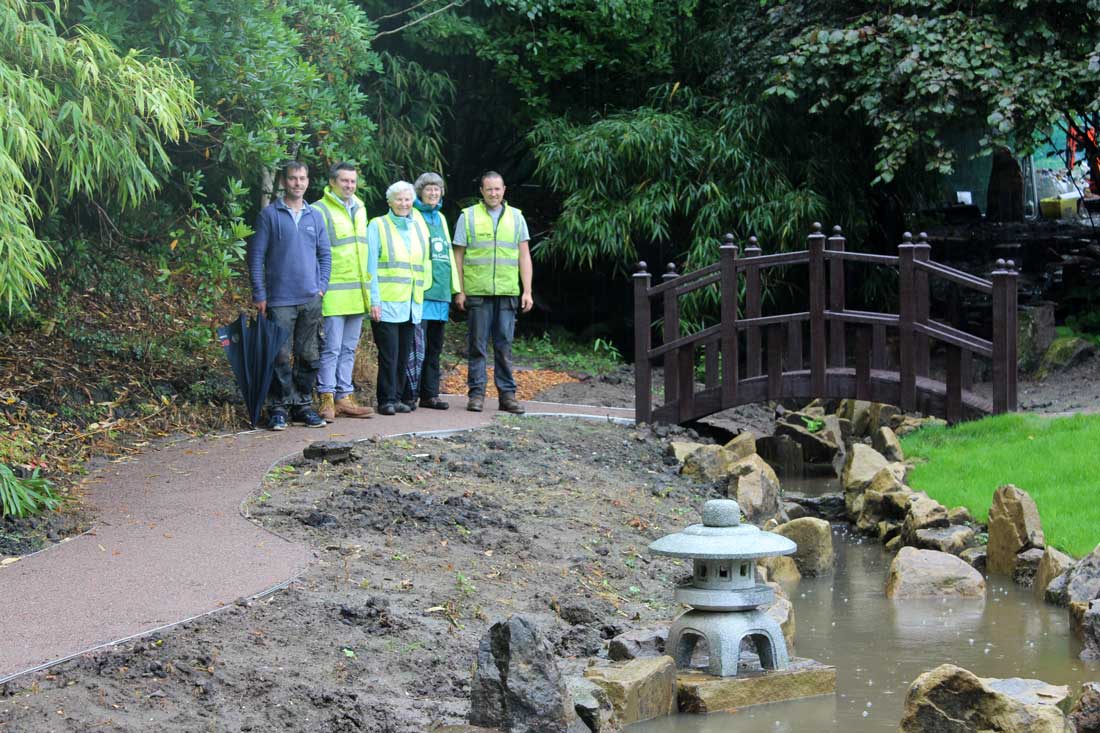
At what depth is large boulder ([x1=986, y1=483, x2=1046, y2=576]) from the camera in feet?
25.7

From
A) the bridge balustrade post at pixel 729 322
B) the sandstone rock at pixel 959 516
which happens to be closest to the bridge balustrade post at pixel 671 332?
the bridge balustrade post at pixel 729 322

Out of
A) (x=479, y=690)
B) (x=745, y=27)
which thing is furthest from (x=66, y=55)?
(x=745, y=27)

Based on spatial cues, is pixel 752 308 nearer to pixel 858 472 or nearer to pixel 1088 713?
pixel 858 472

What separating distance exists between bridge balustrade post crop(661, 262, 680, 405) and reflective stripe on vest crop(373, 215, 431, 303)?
8.12 ft

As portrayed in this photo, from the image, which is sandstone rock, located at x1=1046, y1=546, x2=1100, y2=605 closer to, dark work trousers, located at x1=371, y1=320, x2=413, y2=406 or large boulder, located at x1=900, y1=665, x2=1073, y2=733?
large boulder, located at x1=900, y1=665, x2=1073, y2=733

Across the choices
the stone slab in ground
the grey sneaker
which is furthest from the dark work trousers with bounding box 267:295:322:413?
the stone slab in ground

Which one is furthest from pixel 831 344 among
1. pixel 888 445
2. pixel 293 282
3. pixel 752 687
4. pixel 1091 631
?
pixel 752 687

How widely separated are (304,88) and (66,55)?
366cm

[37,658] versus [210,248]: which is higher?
[210,248]

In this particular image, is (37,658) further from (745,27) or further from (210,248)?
(745,27)

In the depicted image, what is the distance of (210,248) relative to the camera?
1020 cm

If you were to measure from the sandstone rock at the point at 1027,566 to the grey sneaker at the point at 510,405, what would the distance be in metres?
4.58

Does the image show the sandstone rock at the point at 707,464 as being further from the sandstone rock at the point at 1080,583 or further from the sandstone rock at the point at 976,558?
the sandstone rock at the point at 1080,583

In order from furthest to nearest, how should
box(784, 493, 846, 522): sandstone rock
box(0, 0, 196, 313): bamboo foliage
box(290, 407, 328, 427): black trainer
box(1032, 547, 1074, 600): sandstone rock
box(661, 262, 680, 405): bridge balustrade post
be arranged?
box(661, 262, 680, 405): bridge balustrade post → box(784, 493, 846, 522): sandstone rock → box(290, 407, 328, 427): black trainer → box(1032, 547, 1074, 600): sandstone rock → box(0, 0, 196, 313): bamboo foliage
